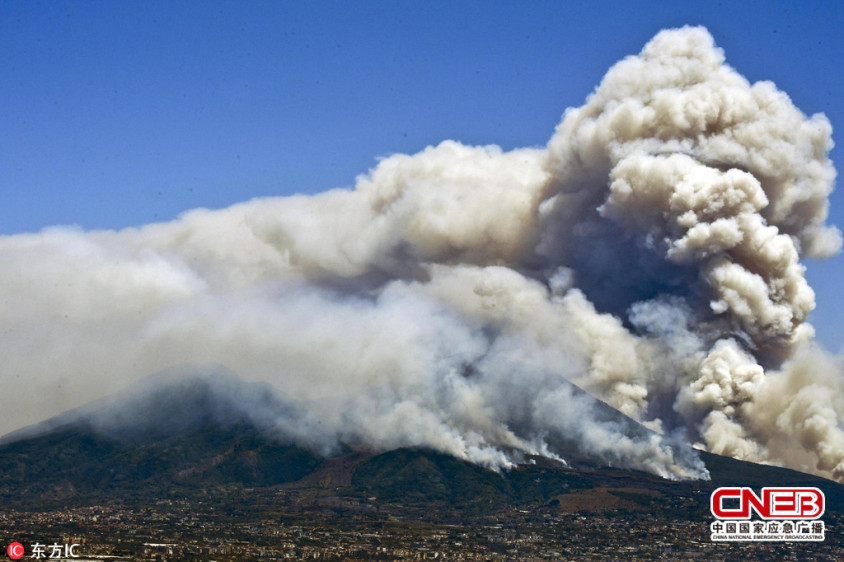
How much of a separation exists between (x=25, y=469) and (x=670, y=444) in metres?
116

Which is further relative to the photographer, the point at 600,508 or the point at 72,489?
the point at 72,489

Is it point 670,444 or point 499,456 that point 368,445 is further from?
point 670,444

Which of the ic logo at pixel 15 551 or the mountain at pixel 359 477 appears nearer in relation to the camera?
the ic logo at pixel 15 551

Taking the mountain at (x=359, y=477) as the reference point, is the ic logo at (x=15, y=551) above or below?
below

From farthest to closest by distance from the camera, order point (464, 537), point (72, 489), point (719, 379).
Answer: point (72, 489) → point (464, 537) → point (719, 379)

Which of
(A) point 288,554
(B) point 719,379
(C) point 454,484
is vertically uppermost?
(B) point 719,379

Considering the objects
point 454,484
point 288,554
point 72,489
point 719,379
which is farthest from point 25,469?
point 719,379

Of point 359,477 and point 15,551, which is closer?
point 15,551

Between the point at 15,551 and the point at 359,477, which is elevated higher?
the point at 359,477

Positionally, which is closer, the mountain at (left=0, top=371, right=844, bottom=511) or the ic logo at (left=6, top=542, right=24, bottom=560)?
the ic logo at (left=6, top=542, right=24, bottom=560)

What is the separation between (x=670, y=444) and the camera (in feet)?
470

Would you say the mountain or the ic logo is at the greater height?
the mountain

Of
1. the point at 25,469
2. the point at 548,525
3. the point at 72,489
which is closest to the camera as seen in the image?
the point at 548,525

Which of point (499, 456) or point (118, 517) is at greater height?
point (499, 456)
